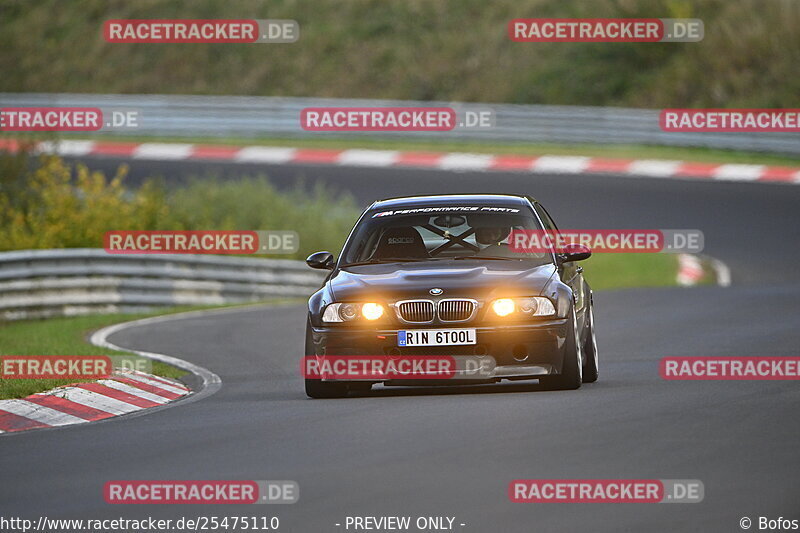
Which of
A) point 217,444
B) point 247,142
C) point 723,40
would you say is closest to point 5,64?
point 247,142

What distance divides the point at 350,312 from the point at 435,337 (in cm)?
66

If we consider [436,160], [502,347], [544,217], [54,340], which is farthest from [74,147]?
[502,347]

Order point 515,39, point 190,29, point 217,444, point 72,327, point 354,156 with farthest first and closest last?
1. point 190,29
2. point 515,39
3. point 354,156
4. point 72,327
5. point 217,444

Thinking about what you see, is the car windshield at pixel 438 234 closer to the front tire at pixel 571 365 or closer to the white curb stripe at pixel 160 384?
the front tire at pixel 571 365

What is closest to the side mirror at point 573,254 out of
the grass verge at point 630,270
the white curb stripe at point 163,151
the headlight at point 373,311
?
the headlight at point 373,311

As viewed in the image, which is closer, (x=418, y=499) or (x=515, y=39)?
(x=418, y=499)

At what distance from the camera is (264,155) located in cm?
4088

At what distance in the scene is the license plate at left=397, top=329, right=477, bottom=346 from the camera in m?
12.0

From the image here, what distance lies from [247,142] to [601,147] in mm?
9023

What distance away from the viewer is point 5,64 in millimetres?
39875

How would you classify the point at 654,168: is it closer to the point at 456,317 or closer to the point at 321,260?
the point at 321,260

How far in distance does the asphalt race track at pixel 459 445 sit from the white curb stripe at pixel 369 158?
2180 cm

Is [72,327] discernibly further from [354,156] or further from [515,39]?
[515,39]

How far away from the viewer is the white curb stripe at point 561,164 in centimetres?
3753
